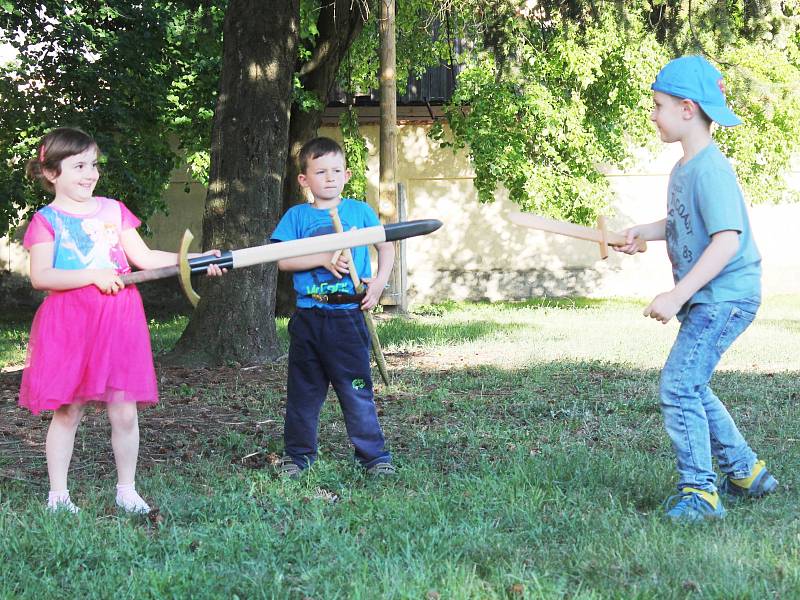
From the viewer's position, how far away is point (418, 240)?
18.7m

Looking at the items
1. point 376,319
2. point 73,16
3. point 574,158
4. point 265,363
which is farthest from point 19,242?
point 265,363

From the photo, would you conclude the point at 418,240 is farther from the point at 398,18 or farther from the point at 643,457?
the point at 643,457

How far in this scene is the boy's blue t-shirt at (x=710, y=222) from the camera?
12.1 ft

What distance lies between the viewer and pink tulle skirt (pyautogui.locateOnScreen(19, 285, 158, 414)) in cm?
392

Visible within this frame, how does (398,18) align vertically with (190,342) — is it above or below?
above

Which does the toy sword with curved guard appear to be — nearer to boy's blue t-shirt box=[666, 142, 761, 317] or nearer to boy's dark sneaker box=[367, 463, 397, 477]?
boy's blue t-shirt box=[666, 142, 761, 317]

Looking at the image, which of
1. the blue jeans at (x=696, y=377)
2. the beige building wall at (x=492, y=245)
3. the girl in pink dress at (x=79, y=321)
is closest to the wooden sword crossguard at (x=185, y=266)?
the girl in pink dress at (x=79, y=321)

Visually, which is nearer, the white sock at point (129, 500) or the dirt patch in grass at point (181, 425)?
the white sock at point (129, 500)

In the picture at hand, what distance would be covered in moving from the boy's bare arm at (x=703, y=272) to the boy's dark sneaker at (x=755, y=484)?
866mm

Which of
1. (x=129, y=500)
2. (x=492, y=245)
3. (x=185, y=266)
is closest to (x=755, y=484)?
(x=185, y=266)

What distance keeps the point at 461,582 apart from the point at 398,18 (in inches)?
537

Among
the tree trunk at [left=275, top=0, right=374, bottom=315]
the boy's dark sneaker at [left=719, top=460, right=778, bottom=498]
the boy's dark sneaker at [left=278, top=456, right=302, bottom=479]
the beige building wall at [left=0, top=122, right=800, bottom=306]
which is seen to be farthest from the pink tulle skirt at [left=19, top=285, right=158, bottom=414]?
the beige building wall at [left=0, top=122, right=800, bottom=306]

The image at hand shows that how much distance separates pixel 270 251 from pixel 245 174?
501 centimetres

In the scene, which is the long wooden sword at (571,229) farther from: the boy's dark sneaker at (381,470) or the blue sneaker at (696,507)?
the boy's dark sneaker at (381,470)
